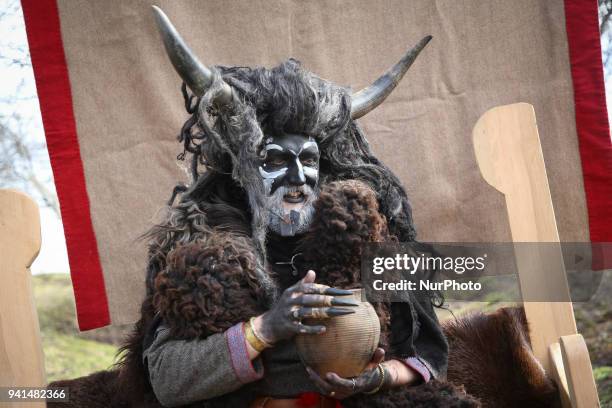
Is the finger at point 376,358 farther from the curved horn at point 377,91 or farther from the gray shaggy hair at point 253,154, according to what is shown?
the curved horn at point 377,91

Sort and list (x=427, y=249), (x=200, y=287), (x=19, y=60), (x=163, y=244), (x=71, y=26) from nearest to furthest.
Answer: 1. (x=200, y=287)
2. (x=163, y=244)
3. (x=427, y=249)
4. (x=71, y=26)
5. (x=19, y=60)

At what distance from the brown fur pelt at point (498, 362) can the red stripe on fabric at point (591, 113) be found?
587 millimetres

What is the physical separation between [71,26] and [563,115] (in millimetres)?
1968

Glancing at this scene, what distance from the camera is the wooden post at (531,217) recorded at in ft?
9.75

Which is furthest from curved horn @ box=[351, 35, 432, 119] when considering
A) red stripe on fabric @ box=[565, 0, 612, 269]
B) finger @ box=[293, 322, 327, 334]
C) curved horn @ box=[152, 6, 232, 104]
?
finger @ box=[293, 322, 327, 334]

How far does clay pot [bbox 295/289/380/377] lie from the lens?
223 cm

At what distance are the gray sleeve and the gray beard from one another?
405 millimetres

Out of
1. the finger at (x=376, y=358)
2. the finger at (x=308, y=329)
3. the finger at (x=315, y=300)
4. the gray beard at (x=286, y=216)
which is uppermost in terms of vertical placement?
the gray beard at (x=286, y=216)

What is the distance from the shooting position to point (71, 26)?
3314mm

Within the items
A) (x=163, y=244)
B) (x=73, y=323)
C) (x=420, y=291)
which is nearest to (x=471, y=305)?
(x=73, y=323)

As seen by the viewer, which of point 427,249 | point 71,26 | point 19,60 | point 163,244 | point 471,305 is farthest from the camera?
point 471,305

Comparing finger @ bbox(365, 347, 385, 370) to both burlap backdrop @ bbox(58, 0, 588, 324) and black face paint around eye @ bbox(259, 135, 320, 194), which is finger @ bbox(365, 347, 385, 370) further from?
burlap backdrop @ bbox(58, 0, 588, 324)

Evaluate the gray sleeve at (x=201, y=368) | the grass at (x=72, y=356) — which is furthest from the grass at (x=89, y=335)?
the gray sleeve at (x=201, y=368)

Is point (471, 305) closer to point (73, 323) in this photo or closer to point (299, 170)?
point (73, 323)
